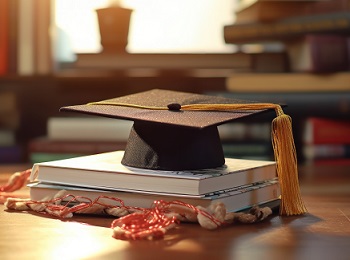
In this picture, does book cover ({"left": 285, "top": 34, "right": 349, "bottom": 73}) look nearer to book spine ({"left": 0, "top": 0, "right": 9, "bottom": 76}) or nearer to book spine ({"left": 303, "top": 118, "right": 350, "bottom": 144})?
book spine ({"left": 303, "top": 118, "right": 350, "bottom": 144})

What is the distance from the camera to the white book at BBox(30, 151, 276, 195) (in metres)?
0.85

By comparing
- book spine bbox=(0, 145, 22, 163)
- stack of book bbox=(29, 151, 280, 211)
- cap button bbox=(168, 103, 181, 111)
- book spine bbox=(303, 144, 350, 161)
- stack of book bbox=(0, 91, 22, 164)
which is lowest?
book spine bbox=(0, 145, 22, 163)

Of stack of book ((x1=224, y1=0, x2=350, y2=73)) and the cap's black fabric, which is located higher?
stack of book ((x1=224, y1=0, x2=350, y2=73))

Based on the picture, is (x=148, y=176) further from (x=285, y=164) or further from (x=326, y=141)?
(x=326, y=141)

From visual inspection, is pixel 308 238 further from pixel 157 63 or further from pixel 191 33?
pixel 191 33

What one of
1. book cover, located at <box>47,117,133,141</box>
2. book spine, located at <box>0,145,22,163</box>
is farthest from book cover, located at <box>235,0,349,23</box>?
book spine, located at <box>0,145,22,163</box>

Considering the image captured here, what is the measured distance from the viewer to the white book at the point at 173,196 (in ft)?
2.79

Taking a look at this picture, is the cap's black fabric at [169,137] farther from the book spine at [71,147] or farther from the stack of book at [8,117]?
the stack of book at [8,117]

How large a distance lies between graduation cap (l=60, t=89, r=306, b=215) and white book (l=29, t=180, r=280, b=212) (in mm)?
42

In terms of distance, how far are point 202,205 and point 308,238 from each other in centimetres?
14

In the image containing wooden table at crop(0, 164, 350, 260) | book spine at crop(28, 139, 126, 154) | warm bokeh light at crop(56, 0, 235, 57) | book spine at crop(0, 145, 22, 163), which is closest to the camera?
wooden table at crop(0, 164, 350, 260)

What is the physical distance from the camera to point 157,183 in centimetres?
86

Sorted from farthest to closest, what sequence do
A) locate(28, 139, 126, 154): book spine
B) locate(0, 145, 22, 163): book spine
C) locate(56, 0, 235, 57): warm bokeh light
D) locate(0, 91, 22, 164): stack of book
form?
locate(56, 0, 235, 57): warm bokeh light < locate(0, 91, 22, 164): stack of book < locate(0, 145, 22, 163): book spine < locate(28, 139, 126, 154): book spine

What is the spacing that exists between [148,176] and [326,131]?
4.31 ft
